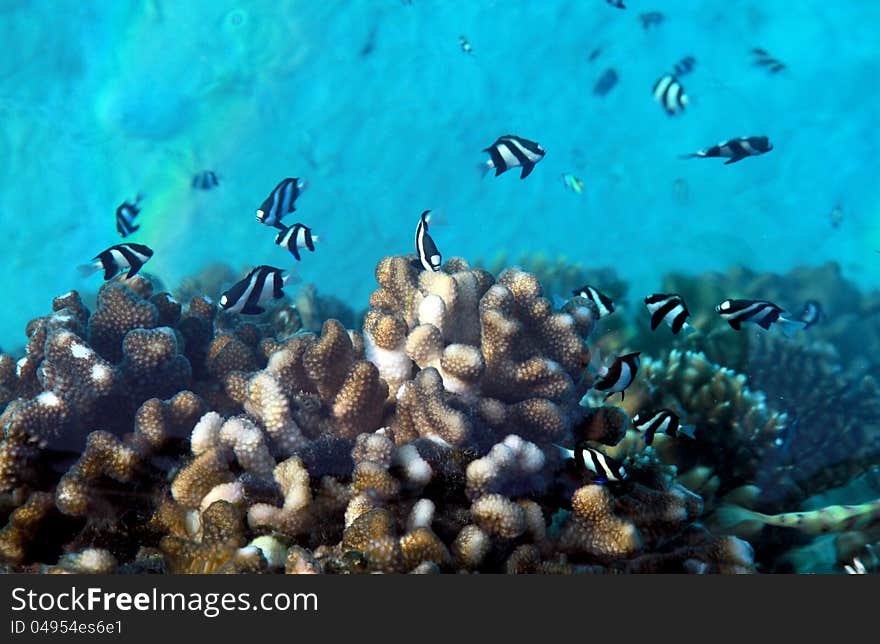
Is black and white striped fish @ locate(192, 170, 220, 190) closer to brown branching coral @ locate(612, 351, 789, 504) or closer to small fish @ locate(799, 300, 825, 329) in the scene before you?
brown branching coral @ locate(612, 351, 789, 504)

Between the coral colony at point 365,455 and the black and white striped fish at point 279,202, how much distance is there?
1.07 metres

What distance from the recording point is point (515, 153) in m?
4.65

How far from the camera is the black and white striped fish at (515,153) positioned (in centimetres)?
463

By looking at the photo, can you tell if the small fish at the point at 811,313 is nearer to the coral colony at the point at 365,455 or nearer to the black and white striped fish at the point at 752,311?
the black and white striped fish at the point at 752,311

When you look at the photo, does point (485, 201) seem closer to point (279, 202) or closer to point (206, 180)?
point (206, 180)

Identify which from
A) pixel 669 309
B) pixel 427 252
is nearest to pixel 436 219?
pixel 427 252

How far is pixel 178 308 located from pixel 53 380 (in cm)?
95

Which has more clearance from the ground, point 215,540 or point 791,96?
point 791,96

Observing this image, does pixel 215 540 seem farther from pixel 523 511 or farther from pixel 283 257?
pixel 283 257

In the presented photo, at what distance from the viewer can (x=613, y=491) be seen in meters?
2.74

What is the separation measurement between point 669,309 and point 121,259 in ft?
12.1

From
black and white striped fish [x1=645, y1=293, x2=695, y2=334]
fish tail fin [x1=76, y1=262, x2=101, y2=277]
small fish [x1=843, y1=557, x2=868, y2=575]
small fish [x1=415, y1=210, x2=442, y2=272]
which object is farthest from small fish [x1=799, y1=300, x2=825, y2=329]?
fish tail fin [x1=76, y1=262, x2=101, y2=277]

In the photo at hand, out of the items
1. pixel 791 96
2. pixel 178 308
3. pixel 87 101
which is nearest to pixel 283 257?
pixel 87 101

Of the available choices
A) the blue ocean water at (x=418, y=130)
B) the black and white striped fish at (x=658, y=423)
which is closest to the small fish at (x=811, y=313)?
the black and white striped fish at (x=658, y=423)
